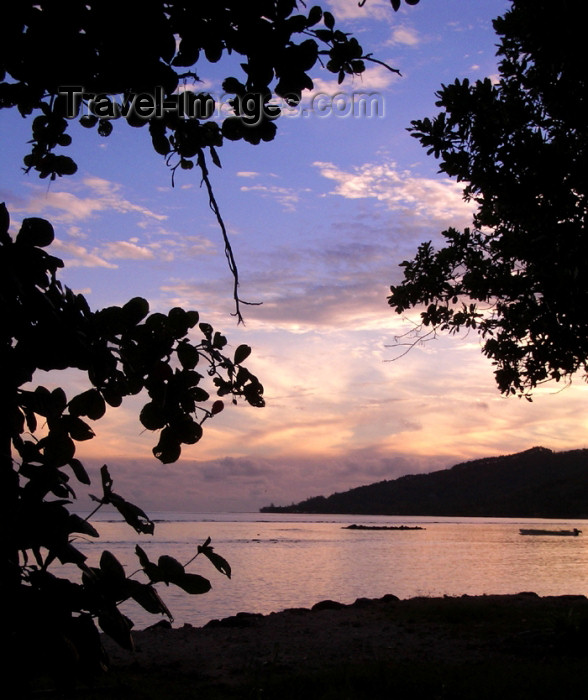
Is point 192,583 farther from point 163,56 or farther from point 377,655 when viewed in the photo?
point 377,655

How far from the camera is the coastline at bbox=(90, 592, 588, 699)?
9992 mm

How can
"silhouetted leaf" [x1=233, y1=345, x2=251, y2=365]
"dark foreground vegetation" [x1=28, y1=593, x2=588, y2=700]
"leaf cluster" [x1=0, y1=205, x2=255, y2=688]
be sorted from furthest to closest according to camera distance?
"dark foreground vegetation" [x1=28, y1=593, x2=588, y2=700], "silhouetted leaf" [x1=233, y1=345, x2=251, y2=365], "leaf cluster" [x1=0, y1=205, x2=255, y2=688]

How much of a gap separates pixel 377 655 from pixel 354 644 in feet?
3.68

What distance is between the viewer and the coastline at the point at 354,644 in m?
9.99

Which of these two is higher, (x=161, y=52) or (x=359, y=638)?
(x=161, y=52)

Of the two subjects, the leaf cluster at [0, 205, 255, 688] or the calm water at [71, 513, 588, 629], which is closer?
the leaf cluster at [0, 205, 255, 688]

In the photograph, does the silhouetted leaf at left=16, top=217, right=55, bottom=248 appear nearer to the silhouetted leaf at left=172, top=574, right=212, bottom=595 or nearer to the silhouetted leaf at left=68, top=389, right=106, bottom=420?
the silhouetted leaf at left=68, top=389, right=106, bottom=420

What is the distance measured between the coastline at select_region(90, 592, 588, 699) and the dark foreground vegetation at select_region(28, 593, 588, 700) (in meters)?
0.02

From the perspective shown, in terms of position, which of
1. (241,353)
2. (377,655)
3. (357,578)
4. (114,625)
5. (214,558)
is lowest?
(357,578)

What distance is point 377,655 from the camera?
1153 cm

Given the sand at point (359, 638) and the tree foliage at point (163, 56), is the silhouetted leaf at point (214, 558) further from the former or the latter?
the sand at point (359, 638)

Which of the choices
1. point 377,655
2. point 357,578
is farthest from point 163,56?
point 357,578

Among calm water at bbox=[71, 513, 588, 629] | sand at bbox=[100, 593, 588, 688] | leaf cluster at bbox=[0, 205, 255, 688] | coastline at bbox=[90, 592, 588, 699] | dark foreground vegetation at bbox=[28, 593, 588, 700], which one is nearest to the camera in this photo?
leaf cluster at bbox=[0, 205, 255, 688]

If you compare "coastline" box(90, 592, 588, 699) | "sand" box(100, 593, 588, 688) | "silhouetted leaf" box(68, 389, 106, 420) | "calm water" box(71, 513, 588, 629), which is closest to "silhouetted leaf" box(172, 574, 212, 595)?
"silhouetted leaf" box(68, 389, 106, 420)
